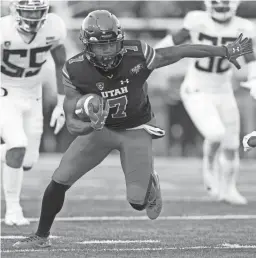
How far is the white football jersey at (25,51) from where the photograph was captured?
6.72 m

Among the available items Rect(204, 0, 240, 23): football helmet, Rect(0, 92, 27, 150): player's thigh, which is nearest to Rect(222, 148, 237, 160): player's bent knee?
Rect(204, 0, 240, 23): football helmet

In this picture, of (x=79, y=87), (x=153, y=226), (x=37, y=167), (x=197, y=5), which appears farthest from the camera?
(x=197, y=5)

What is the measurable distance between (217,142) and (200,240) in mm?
2429

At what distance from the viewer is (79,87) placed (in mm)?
5246

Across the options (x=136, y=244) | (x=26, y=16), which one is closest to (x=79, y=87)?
(x=136, y=244)

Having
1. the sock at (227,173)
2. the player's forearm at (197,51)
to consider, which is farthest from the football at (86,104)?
the sock at (227,173)

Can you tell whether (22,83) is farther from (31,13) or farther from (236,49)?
(236,49)

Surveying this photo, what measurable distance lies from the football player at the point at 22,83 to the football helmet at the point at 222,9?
1673 millimetres

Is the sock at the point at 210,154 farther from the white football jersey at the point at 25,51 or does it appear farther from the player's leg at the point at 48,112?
the player's leg at the point at 48,112

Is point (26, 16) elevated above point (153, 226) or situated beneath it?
elevated above

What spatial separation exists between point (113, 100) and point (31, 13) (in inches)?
60.1

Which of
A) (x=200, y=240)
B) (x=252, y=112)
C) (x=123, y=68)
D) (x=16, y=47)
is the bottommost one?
(x=252, y=112)

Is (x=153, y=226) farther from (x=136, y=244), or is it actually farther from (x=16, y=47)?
(x=16, y=47)

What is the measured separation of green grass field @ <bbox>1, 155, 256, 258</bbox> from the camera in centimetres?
533
